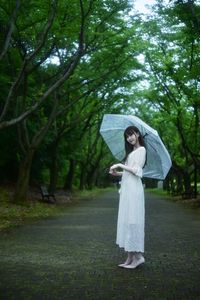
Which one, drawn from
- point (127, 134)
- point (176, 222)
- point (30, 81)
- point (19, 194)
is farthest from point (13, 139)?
point (127, 134)

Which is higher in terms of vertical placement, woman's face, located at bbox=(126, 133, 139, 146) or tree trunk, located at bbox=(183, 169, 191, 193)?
woman's face, located at bbox=(126, 133, 139, 146)

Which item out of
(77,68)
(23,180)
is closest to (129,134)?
(23,180)

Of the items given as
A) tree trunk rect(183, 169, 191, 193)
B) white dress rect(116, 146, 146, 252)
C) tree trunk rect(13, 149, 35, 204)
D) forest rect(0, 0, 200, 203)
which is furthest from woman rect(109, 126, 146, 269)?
tree trunk rect(183, 169, 191, 193)

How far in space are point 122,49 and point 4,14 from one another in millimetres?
6401

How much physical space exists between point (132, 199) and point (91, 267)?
121 cm

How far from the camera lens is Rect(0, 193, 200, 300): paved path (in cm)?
591

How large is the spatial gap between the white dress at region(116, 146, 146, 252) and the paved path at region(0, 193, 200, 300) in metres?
0.42

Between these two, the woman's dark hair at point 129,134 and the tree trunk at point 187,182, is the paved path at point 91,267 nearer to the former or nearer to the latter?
the woman's dark hair at point 129,134

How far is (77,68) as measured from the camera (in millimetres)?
23484

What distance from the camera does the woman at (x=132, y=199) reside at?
23.9 ft

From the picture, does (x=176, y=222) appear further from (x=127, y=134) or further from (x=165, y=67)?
(x=165, y=67)

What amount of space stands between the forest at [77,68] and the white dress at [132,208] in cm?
752

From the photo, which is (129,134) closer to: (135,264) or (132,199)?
(132,199)

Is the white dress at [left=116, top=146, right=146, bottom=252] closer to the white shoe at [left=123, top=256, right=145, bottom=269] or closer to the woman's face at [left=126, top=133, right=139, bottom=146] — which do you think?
the woman's face at [left=126, top=133, right=139, bottom=146]
